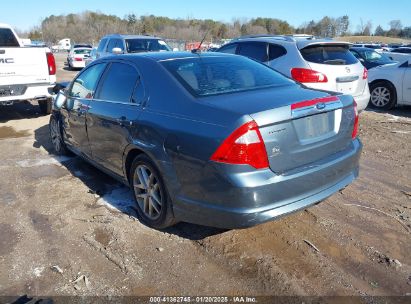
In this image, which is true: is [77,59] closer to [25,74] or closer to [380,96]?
[25,74]

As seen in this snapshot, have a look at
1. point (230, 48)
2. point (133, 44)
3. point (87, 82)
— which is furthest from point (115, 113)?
point (133, 44)

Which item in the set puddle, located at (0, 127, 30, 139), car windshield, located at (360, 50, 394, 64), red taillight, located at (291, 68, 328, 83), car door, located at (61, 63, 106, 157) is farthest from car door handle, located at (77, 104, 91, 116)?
car windshield, located at (360, 50, 394, 64)

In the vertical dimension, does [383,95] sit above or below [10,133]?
above

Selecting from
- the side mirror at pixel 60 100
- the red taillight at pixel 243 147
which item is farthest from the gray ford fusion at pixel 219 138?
the side mirror at pixel 60 100

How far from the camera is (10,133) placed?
768 cm

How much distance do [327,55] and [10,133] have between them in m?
6.16

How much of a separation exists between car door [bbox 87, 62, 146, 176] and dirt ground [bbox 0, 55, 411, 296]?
56cm

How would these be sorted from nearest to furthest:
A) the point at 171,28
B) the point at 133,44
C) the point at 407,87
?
the point at 407,87, the point at 133,44, the point at 171,28

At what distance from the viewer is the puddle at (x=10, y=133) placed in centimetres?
747

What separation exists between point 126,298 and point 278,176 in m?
1.42

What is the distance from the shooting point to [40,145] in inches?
268

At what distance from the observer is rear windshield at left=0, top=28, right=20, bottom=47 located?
898cm

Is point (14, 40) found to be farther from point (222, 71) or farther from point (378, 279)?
point (378, 279)

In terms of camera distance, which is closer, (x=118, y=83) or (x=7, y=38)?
(x=118, y=83)
